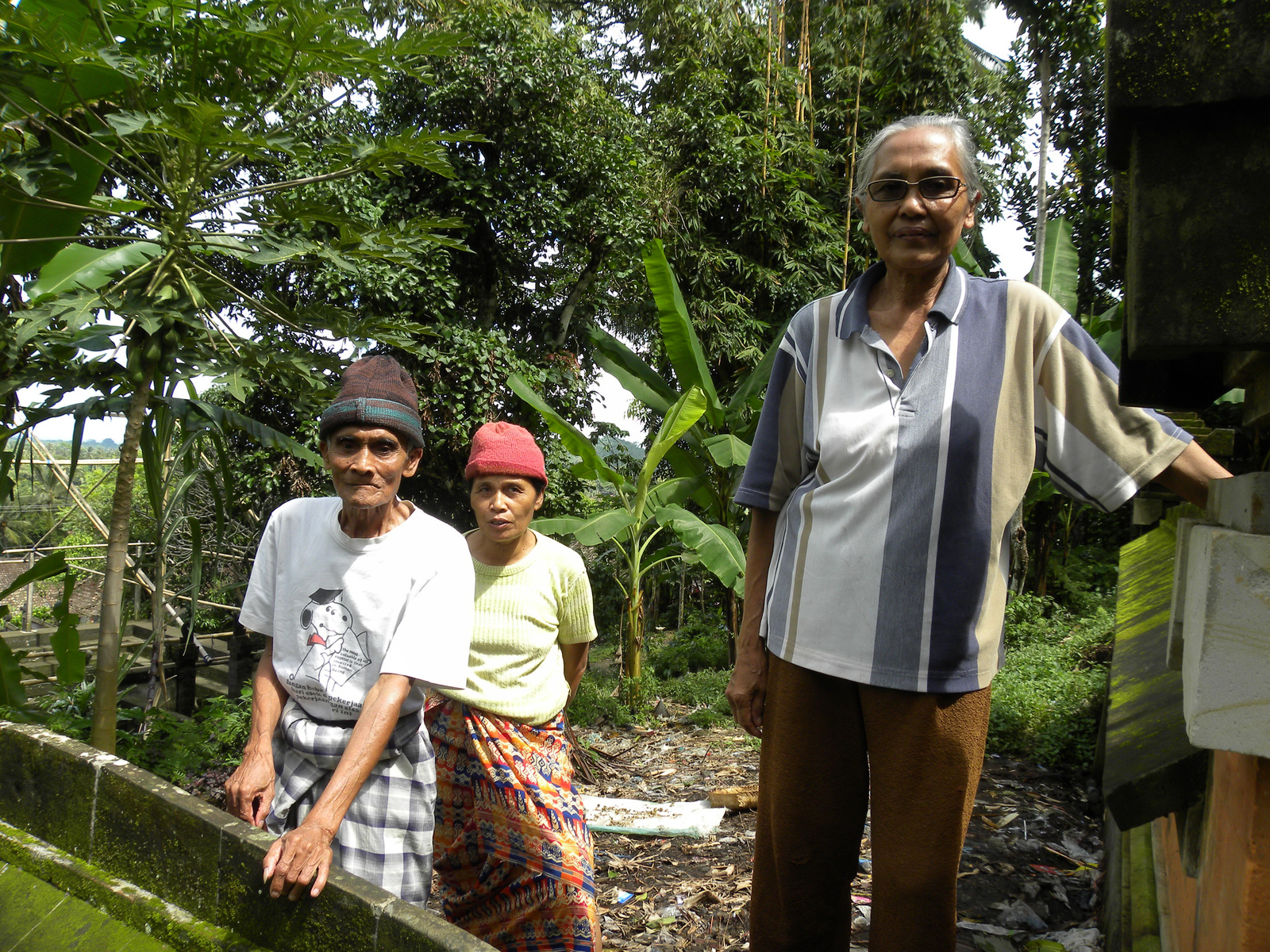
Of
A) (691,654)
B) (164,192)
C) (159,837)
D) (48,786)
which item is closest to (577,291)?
(691,654)

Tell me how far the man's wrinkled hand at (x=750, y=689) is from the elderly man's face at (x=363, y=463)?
2.94 ft

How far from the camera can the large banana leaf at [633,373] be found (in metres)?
6.89

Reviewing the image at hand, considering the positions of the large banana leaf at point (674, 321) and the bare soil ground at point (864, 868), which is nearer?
the bare soil ground at point (864, 868)

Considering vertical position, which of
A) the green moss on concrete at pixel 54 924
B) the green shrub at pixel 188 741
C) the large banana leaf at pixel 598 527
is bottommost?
the green shrub at pixel 188 741

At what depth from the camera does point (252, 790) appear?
1.93 meters

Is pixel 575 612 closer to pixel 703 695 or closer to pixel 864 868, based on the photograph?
pixel 864 868

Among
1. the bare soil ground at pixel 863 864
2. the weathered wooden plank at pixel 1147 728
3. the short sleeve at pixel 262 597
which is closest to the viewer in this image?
the weathered wooden plank at pixel 1147 728

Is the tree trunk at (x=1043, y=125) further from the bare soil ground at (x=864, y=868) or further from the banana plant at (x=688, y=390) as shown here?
the bare soil ground at (x=864, y=868)

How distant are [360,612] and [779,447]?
3.34 ft

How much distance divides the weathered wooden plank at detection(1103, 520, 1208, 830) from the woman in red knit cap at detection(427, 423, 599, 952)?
140cm

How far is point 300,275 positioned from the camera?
895 centimetres

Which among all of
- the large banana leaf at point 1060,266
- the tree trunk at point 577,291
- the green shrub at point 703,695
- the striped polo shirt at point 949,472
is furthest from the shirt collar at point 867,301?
the tree trunk at point 577,291

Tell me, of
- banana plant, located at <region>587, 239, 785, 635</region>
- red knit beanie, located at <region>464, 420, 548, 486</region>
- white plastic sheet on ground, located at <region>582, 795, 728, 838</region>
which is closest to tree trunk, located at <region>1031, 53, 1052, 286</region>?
banana plant, located at <region>587, 239, 785, 635</region>

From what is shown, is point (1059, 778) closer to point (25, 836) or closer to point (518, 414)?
point (25, 836)
